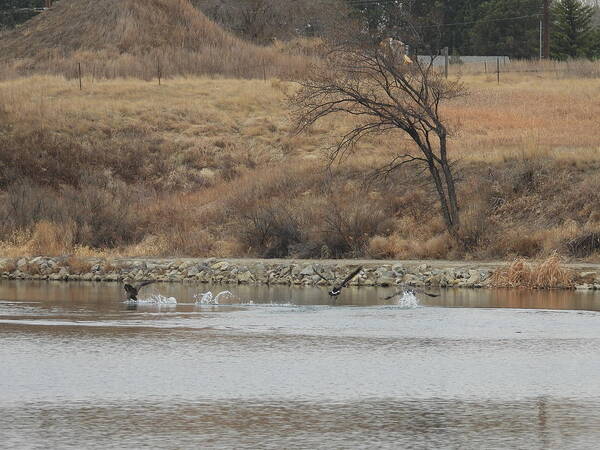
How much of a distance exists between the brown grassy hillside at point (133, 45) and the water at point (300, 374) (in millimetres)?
47211

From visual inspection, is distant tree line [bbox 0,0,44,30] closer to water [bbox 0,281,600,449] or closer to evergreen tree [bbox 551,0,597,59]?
evergreen tree [bbox 551,0,597,59]

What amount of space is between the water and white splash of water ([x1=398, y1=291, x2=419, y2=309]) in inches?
5.0

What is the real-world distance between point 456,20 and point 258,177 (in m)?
62.7

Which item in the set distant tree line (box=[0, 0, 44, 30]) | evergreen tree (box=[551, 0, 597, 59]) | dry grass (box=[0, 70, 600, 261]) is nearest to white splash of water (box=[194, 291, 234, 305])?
dry grass (box=[0, 70, 600, 261])

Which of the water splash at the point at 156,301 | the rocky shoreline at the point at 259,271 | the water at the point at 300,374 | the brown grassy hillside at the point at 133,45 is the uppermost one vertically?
the brown grassy hillside at the point at 133,45

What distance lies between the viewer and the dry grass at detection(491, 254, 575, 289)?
3231 centimetres

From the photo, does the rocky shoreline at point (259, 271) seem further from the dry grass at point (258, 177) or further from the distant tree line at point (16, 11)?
→ the distant tree line at point (16, 11)

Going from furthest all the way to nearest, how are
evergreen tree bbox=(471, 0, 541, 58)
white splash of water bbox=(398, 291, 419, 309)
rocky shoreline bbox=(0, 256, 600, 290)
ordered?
evergreen tree bbox=(471, 0, 541, 58) → rocky shoreline bbox=(0, 256, 600, 290) → white splash of water bbox=(398, 291, 419, 309)

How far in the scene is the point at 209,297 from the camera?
→ 96.9 ft

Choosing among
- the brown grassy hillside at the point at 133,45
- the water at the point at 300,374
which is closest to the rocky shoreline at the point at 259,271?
the water at the point at 300,374

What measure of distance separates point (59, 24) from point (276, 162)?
113 feet

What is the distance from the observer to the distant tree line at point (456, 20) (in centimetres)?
9575

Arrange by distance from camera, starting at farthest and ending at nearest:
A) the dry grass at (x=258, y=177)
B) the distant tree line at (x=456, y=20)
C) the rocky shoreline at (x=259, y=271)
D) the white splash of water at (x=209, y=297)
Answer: the distant tree line at (x=456, y=20) < the dry grass at (x=258, y=177) < the rocky shoreline at (x=259, y=271) < the white splash of water at (x=209, y=297)

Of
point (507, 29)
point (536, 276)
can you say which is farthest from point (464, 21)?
point (536, 276)
